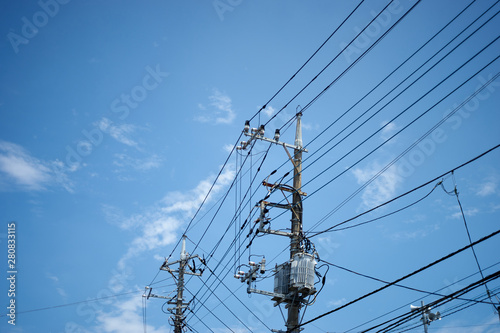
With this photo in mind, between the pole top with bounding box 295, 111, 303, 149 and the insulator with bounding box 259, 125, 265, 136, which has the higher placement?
the pole top with bounding box 295, 111, 303, 149

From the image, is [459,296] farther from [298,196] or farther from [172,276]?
[172,276]

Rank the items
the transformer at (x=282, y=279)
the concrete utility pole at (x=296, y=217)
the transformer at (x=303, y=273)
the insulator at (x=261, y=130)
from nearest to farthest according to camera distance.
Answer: the transformer at (x=303, y=273) < the concrete utility pole at (x=296, y=217) < the transformer at (x=282, y=279) < the insulator at (x=261, y=130)

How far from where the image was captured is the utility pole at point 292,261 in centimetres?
1661

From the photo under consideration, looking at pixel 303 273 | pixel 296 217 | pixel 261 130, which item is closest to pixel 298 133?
pixel 261 130

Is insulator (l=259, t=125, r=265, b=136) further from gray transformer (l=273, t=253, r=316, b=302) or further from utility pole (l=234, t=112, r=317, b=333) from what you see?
gray transformer (l=273, t=253, r=316, b=302)

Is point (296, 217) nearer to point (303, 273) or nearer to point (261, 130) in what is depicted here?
point (303, 273)

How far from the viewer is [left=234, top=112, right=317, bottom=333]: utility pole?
16609 mm

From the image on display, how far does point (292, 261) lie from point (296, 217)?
70.3 inches

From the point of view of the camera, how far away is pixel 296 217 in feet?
59.3

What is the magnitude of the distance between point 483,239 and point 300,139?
36.3ft

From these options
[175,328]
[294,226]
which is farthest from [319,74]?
[175,328]

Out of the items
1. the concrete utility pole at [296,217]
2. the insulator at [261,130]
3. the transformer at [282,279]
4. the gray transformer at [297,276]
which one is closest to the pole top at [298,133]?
the concrete utility pole at [296,217]

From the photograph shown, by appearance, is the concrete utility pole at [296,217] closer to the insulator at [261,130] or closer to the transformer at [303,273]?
the transformer at [303,273]

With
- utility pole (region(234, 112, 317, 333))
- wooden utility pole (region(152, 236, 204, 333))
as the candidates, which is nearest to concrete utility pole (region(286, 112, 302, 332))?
utility pole (region(234, 112, 317, 333))
